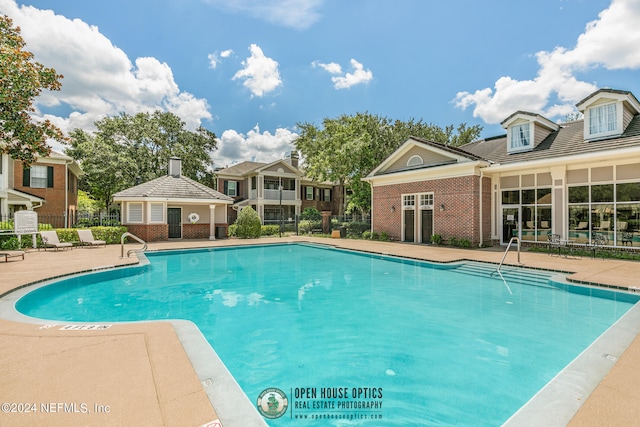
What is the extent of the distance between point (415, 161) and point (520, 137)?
5.11 m

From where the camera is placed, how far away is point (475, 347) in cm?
466

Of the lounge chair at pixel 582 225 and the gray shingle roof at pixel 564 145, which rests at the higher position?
the gray shingle roof at pixel 564 145

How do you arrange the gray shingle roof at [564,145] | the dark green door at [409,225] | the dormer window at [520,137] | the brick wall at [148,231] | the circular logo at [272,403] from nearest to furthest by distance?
1. the circular logo at [272,403]
2. the gray shingle roof at [564,145]
3. the dormer window at [520,137]
4. the dark green door at [409,225]
5. the brick wall at [148,231]

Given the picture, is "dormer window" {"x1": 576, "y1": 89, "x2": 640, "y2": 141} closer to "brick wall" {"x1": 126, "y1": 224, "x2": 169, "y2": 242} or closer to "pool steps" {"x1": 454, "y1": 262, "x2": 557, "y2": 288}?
"pool steps" {"x1": 454, "y1": 262, "x2": 557, "y2": 288}

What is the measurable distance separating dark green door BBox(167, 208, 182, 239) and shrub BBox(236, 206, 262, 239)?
3876 millimetres

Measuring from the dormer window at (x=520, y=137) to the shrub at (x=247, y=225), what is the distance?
617 inches

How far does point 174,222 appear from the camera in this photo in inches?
792

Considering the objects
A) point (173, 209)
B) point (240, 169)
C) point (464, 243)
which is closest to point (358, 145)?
point (464, 243)

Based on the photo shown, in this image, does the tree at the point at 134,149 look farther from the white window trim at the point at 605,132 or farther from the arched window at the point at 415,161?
the white window trim at the point at 605,132

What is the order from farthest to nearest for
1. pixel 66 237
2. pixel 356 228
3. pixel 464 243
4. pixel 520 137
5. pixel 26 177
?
pixel 356 228 < pixel 26 177 < pixel 66 237 < pixel 520 137 < pixel 464 243

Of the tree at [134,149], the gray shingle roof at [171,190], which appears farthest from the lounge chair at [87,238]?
the tree at [134,149]

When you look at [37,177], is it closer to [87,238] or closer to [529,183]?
[87,238]

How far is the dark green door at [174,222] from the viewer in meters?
20.0

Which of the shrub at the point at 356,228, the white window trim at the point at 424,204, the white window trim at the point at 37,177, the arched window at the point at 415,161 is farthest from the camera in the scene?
the shrub at the point at 356,228
